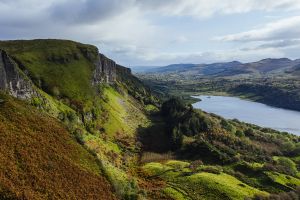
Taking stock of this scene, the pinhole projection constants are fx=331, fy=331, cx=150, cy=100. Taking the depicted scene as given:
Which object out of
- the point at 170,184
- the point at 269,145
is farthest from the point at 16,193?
the point at 269,145

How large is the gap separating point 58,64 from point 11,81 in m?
65.6

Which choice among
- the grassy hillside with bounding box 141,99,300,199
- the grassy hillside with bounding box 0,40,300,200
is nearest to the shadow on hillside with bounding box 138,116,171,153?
the grassy hillside with bounding box 141,99,300,199

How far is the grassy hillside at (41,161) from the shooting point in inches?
1795

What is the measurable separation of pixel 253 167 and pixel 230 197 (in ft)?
104

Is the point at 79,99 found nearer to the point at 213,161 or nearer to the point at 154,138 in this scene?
the point at 154,138

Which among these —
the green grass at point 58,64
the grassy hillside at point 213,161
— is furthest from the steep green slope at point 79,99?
the grassy hillside at point 213,161

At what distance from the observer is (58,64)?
153m

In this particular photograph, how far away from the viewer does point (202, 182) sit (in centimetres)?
8556

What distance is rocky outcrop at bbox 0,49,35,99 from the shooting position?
279 ft

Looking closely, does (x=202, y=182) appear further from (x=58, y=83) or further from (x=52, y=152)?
(x=58, y=83)

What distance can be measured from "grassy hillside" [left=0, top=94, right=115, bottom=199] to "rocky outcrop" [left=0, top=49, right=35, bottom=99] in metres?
A: 22.8

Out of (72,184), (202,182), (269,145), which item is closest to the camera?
(72,184)

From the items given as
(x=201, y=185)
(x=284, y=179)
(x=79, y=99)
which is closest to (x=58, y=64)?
(x=79, y=99)

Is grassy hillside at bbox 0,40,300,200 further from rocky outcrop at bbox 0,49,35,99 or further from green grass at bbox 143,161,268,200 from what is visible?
rocky outcrop at bbox 0,49,35,99
